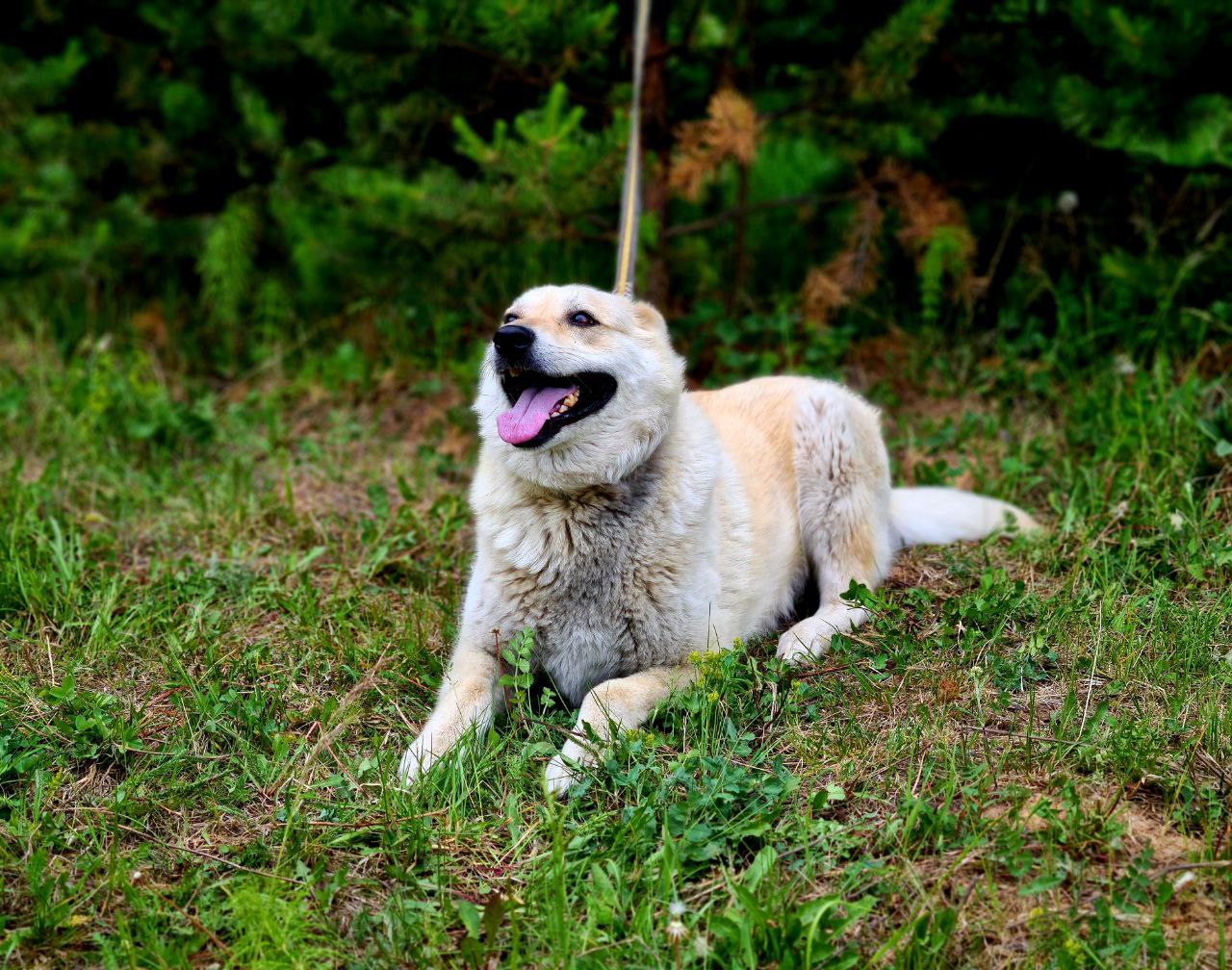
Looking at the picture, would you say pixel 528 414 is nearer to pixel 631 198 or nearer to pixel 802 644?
pixel 802 644

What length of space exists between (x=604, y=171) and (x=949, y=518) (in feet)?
7.02

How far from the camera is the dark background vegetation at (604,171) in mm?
4637

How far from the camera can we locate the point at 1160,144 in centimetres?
446

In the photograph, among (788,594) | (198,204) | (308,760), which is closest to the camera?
(308,760)

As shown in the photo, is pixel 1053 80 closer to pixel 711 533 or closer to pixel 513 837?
pixel 711 533

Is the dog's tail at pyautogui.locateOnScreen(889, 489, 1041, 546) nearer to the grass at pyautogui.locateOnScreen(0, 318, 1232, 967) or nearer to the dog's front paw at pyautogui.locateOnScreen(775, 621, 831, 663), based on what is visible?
the grass at pyautogui.locateOnScreen(0, 318, 1232, 967)

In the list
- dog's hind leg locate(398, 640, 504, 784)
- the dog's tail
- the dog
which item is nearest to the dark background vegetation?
the dog's tail

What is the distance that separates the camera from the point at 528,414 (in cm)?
301

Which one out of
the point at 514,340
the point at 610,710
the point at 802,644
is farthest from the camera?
the point at 802,644

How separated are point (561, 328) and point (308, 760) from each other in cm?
135

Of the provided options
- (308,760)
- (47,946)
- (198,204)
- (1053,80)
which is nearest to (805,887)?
(308,760)

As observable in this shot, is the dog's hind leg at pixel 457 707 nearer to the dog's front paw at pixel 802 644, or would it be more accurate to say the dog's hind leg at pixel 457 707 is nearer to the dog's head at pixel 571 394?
the dog's head at pixel 571 394

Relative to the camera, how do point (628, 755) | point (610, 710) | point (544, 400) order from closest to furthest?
point (628, 755), point (610, 710), point (544, 400)

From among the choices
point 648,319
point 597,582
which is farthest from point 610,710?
point 648,319
